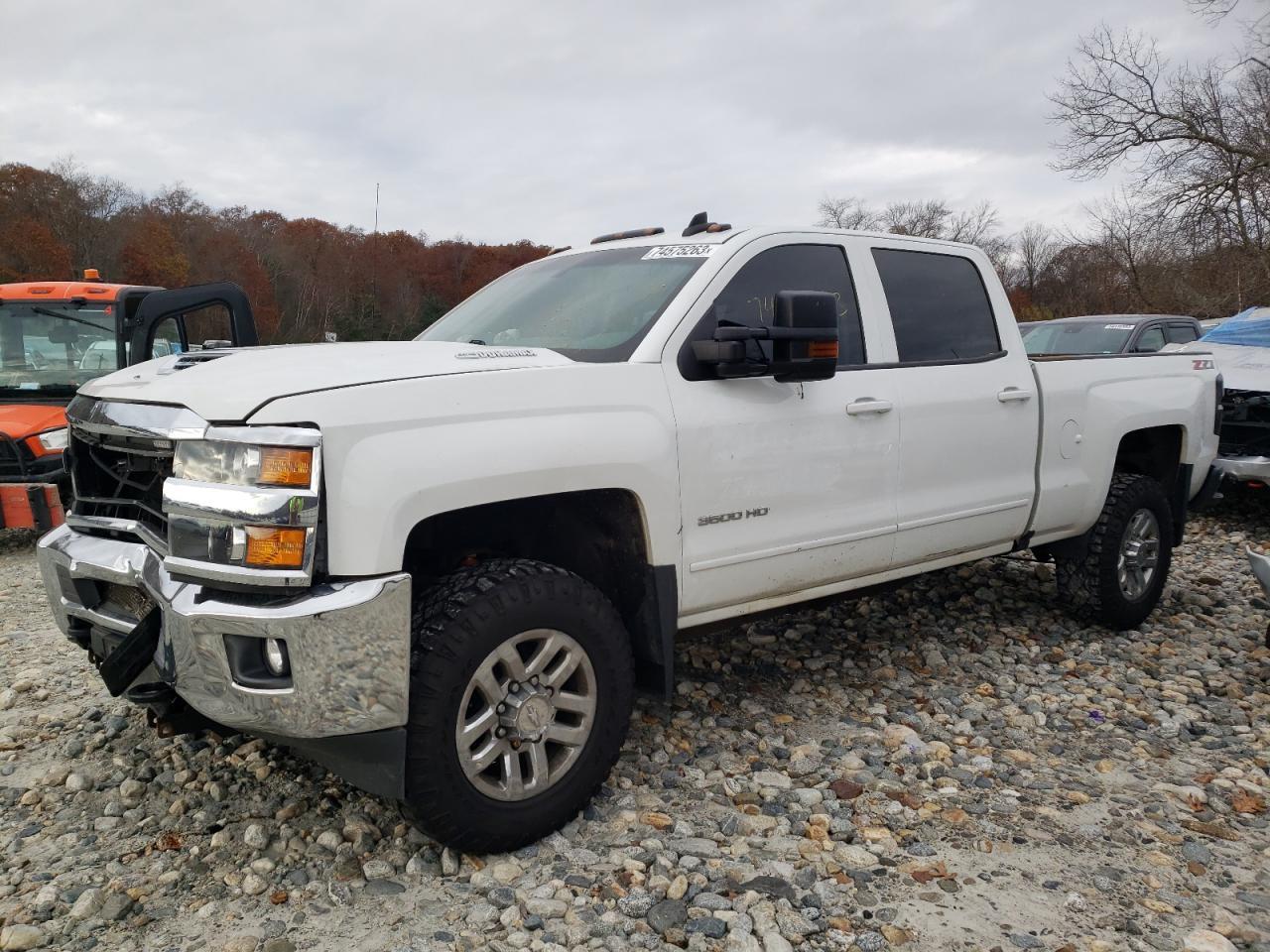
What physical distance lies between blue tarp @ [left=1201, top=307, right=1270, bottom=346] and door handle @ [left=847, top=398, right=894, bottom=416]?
253 inches

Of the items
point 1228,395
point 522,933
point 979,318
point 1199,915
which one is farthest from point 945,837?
point 1228,395

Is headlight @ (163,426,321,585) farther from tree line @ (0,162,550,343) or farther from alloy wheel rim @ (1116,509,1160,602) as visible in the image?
tree line @ (0,162,550,343)

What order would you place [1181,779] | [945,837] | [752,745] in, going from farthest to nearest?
[752,745], [1181,779], [945,837]

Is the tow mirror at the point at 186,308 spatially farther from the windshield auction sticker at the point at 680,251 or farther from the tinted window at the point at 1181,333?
the tinted window at the point at 1181,333

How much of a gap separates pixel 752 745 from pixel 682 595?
84cm

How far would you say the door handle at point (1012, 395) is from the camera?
4.20 metres

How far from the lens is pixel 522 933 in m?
2.50

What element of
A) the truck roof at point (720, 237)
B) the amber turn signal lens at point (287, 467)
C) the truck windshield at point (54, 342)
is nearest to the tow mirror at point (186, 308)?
the truck roof at point (720, 237)

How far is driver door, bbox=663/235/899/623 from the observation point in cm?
317

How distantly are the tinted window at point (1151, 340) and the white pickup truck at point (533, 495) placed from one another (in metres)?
6.91

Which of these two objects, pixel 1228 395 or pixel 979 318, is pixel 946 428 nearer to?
pixel 979 318

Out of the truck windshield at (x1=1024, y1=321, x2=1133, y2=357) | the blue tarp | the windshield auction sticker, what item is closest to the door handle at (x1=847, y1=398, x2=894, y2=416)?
the windshield auction sticker

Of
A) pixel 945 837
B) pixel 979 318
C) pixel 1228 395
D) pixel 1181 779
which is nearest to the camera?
pixel 945 837

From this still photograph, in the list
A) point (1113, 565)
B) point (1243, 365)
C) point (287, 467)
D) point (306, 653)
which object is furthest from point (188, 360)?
point (1243, 365)
